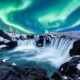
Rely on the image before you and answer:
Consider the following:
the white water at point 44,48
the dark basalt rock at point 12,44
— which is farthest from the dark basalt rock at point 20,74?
the dark basalt rock at point 12,44

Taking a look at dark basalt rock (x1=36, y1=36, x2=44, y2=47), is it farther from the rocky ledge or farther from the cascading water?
the rocky ledge

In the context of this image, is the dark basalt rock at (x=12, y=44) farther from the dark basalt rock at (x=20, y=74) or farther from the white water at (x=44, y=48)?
the dark basalt rock at (x=20, y=74)

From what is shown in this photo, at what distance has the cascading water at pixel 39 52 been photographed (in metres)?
14.7

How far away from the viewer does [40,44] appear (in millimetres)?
21781

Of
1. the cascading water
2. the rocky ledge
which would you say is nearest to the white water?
the cascading water

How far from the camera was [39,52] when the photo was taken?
59.7ft

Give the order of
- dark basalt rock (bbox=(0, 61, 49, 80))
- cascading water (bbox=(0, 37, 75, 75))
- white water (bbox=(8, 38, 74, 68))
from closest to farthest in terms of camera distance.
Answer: dark basalt rock (bbox=(0, 61, 49, 80)) < cascading water (bbox=(0, 37, 75, 75)) < white water (bbox=(8, 38, 74, 68))

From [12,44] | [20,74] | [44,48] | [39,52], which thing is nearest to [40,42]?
[44,48]

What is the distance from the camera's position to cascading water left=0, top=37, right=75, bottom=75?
14.7m

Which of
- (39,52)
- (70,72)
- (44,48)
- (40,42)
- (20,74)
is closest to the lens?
(20,74)

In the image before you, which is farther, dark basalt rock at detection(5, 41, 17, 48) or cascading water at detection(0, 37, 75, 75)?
dark basalt rock at detection(5, 41, 17, 48)

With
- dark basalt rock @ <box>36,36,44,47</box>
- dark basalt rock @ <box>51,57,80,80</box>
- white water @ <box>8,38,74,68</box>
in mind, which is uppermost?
dark basalt rock @ <box>36,36,44,47</box>

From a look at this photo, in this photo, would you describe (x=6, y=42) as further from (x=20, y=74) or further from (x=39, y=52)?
(x=20, y=74)

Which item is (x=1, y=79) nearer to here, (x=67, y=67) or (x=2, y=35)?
(x=67, y=67)
